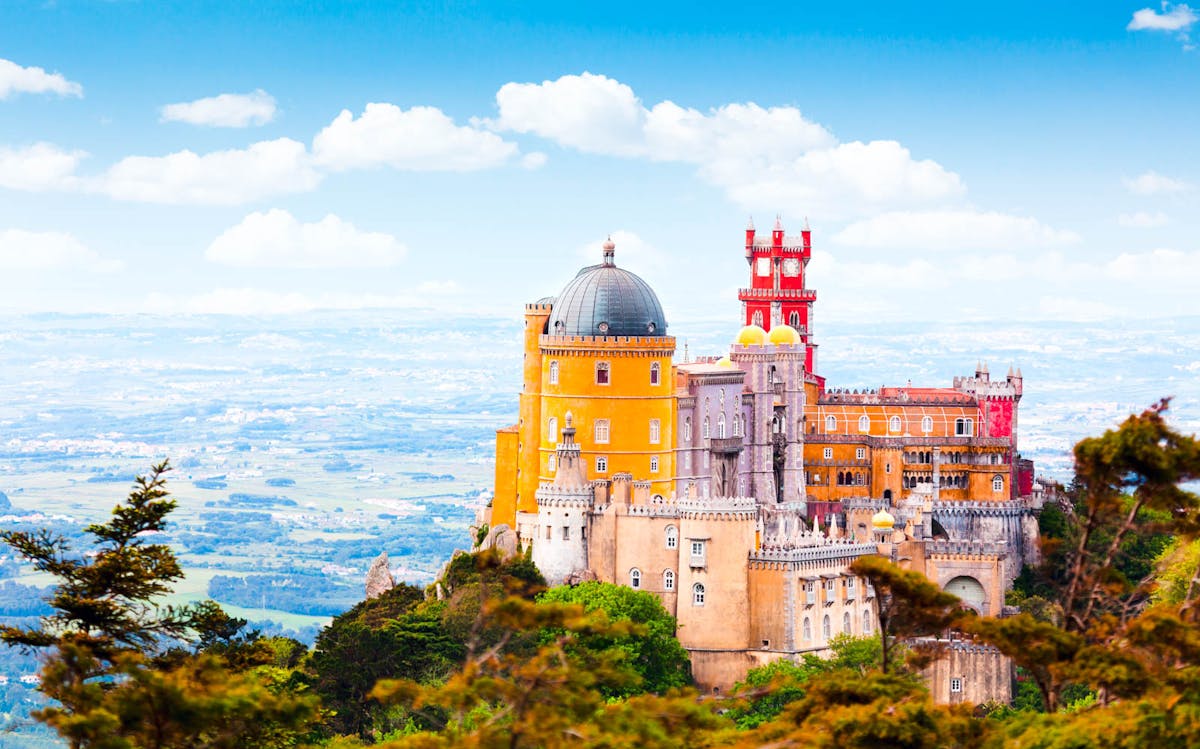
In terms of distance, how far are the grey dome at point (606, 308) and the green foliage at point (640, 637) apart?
14.4 meters

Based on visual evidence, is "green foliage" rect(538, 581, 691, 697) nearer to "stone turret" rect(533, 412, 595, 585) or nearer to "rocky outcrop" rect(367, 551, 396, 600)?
"stone turret" rect(533, 412, 595, 585)

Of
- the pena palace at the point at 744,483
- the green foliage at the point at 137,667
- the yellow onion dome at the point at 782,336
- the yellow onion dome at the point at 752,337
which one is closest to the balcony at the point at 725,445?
the pena palace at the point at 744,483

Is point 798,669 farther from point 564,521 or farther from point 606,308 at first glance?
point 606,308

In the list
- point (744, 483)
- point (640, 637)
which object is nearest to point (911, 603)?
point (640, 637)

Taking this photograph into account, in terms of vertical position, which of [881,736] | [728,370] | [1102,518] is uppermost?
[728,370]

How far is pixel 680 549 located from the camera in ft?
319

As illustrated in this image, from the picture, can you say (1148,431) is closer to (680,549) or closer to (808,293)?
(680,549)

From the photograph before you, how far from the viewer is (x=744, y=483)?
112812 mm

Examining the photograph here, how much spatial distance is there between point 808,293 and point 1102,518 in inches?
3106

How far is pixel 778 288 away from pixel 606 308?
30.7 m

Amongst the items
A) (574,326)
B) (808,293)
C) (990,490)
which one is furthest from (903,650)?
(808,293)

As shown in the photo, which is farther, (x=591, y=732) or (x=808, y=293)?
(x=808, y=293)

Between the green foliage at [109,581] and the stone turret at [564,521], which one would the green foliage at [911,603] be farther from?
the stone turret at [564,521]

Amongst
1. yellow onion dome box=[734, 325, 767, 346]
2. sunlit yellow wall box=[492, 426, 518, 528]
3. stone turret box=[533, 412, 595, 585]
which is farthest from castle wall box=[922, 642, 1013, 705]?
sunlit yellow wall box=[492, 426, 518, 528]
